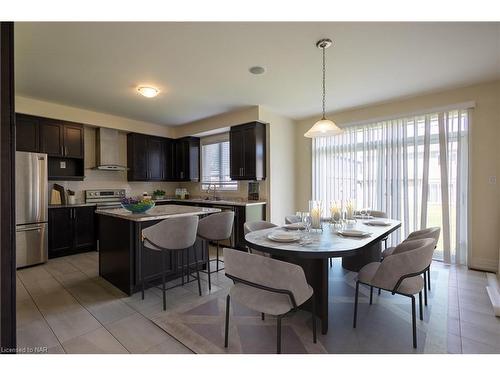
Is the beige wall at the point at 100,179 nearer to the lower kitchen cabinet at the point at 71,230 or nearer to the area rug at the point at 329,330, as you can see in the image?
the lower kitchen cabinet at the point at 71,230

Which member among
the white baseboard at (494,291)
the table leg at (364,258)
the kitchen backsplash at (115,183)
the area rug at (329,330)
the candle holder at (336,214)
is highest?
the kitchen backsplash at (115,183)

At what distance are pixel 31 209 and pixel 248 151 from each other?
348cm

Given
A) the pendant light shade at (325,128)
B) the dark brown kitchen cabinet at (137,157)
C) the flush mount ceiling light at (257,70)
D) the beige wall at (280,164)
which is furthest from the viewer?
the dark brown kitchen cabinet at (137,157)

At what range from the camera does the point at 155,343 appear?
1835mm

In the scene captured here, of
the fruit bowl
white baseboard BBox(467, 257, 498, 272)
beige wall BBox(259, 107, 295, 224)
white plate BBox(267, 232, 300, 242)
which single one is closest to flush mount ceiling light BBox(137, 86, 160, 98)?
the fruit bowl

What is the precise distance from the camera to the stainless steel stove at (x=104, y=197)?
4758 millimetres

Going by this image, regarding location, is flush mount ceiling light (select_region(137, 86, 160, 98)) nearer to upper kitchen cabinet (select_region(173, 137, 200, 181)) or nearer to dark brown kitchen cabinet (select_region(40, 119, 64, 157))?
dark brown kitchen cabinet (select_region(40, 119, 64, 157))

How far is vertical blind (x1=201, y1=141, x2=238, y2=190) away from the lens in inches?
217

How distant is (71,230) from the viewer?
13.7 feet

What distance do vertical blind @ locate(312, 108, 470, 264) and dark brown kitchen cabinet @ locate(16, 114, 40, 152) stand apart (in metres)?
5.05

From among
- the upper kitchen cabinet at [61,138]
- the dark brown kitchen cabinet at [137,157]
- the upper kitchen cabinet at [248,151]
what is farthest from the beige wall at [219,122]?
the upper kitchen cabinet at [61,138]

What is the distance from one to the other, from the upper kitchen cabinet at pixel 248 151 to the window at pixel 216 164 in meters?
0.72

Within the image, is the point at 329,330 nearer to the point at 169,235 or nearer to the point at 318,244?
the point at 318,244

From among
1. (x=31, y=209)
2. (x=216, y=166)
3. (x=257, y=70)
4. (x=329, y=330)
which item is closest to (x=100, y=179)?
(x=31, y=209)
